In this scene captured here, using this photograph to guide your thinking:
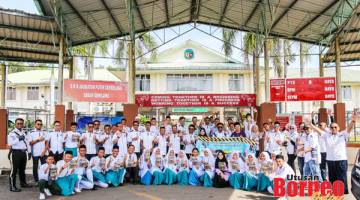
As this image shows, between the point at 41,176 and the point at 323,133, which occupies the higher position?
the point at 323,133

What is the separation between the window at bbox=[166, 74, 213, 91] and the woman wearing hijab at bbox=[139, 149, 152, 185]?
2013 cm

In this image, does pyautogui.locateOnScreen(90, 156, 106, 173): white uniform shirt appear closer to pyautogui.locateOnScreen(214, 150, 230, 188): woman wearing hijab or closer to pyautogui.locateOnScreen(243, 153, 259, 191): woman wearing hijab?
pyautogui.locateOnScreen(214, 150, 230, 188): woman wearing hijab

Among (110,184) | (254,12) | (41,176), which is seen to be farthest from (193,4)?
(41,176)

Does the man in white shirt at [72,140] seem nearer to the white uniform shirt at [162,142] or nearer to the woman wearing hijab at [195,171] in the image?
the white uniform shirt at [162,142]

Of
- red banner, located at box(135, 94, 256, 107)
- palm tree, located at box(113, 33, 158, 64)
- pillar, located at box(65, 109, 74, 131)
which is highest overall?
palm tree, located at box(113, 33, 158, 64)

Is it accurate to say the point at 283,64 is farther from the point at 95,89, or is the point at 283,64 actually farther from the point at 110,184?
the point at 110,184

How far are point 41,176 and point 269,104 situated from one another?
33.1 ft

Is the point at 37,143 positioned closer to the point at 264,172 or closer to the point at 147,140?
the point at 147,140

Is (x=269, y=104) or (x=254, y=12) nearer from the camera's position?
(x=269, y=104)

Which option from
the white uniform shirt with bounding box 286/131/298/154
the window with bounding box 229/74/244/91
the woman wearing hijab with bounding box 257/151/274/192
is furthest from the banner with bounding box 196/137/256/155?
the window with bounding box 229/74/244/91

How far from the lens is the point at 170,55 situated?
32812 mm

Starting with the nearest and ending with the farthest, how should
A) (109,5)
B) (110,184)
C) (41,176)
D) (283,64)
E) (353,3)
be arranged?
(41,176), (110,184), (353,3), (109,5), (283,64)

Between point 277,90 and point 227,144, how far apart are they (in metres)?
6.15

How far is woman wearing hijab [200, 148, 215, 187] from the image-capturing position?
995cm
